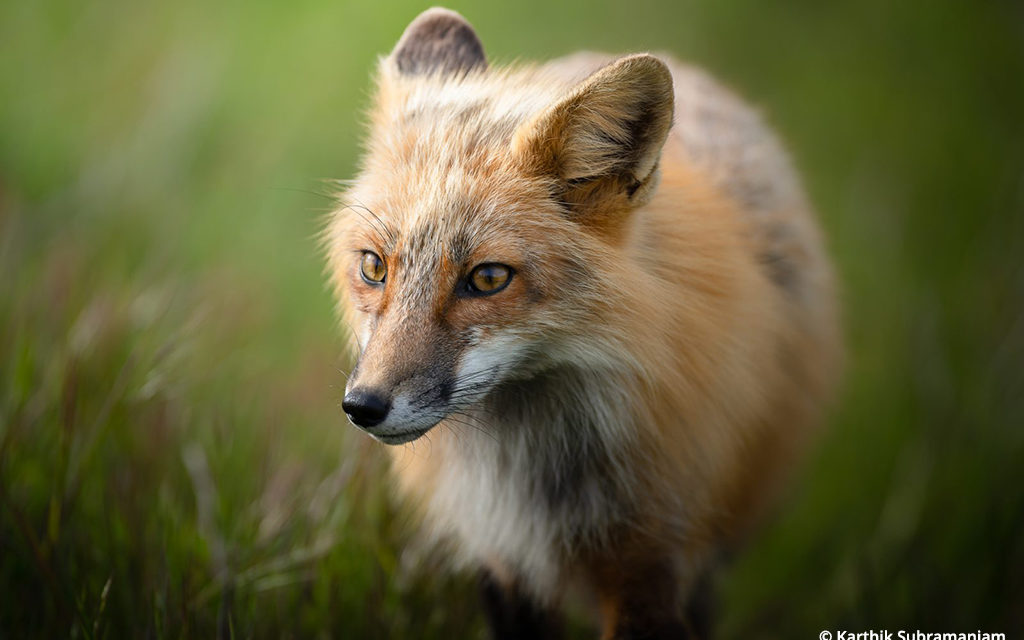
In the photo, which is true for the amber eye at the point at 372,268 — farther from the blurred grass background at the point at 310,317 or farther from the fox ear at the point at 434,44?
the fox ear at the point at 434,44

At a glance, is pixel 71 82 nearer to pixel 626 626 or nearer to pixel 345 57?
pixel 345 57

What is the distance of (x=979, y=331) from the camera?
6.32 m

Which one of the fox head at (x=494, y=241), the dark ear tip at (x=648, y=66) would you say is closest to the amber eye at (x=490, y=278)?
the fox head at (x=494, y=241)

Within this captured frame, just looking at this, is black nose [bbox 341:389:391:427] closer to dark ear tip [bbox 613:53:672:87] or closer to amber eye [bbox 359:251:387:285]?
amber eye [bbox 359:251:387:285]

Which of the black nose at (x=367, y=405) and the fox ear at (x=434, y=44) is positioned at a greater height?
the fox ear at (x=434, y=44)

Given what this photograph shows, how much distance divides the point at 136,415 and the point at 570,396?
2356 mm

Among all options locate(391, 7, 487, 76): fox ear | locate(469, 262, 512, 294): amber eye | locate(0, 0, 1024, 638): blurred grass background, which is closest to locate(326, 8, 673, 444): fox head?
locate(469, 262, 512, 294): amber eye

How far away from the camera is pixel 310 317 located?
20.6ft

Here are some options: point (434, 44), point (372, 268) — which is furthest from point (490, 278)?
point (434, 44)

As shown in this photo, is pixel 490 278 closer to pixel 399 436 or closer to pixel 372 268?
pixel 372 268

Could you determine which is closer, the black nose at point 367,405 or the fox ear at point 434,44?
the black nose at point 367,405

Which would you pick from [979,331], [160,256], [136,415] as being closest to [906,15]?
[979,331]

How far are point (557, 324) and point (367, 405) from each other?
659 mm

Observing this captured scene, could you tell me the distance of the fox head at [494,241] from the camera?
2543 millimetres
